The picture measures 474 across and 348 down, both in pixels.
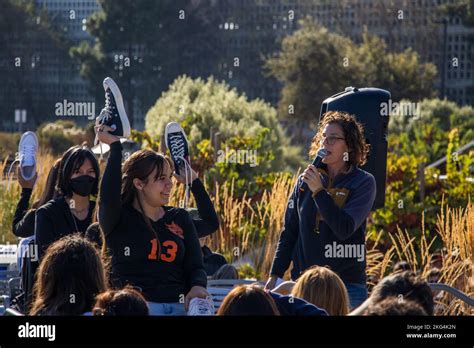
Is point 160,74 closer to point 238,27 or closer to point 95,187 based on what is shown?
point 238,27

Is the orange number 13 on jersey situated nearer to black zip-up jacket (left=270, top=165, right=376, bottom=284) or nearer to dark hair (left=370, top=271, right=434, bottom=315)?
black zip-up jacket (left=270, top=165, right=376, bottom=284)

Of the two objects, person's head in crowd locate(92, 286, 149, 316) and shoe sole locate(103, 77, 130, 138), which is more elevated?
shoe sole locate(103, 77, 130, 138)

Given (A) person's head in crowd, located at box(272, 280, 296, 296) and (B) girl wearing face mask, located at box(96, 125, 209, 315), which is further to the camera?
(A) person's head in crowd, located at box(272, 280, 296, 296)

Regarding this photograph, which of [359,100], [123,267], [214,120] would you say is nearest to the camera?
[123,267]

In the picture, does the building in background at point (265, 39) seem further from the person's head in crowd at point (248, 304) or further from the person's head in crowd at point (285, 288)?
the person's head in crowd at point (248, 304)

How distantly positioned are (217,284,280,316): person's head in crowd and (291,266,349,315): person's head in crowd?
609 millimetres

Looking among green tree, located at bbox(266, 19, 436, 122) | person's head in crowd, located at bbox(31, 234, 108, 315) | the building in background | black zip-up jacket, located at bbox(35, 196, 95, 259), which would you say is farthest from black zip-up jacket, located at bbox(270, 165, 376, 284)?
the building in background

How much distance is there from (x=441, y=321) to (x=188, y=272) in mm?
1502

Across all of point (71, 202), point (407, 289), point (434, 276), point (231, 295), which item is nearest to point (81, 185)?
point (71, 202)

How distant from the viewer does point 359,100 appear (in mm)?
6543

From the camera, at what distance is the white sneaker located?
4.79m

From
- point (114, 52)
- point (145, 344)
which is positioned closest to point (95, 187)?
point (145, 344)

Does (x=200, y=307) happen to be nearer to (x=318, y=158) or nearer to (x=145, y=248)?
(x=145, y=248)

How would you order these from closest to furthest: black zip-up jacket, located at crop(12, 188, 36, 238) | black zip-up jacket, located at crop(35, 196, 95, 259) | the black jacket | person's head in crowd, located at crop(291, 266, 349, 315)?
1. person's head in crowd, located at crop(291, 266, 349, 315)
2. black zip-up jacket, located at crop(35, 196, 95, 259)
3. black zip-up jacket, located at crop(12, 188, 36, 238)
4. the black jacket
